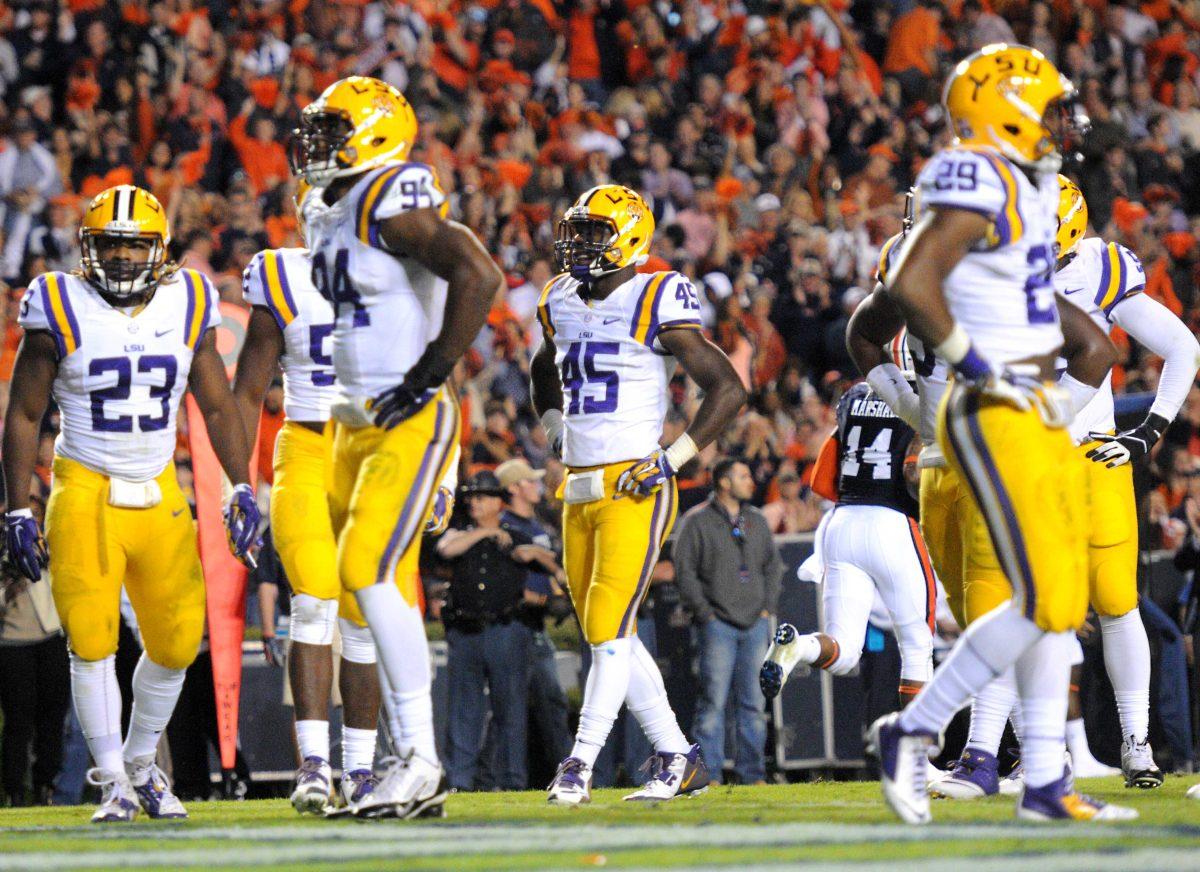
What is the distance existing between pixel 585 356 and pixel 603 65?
31.9 feet

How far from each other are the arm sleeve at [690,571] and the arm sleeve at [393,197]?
5.01 metres

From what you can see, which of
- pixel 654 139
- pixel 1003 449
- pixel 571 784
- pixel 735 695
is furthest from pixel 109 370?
pixel 654 139

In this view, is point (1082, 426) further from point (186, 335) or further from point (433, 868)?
point (433, 868)

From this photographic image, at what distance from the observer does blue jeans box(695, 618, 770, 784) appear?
984cm

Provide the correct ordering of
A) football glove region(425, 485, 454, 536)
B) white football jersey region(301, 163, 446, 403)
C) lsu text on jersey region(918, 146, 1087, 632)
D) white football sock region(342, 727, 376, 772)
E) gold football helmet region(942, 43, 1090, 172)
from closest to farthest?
lsu text on jersey region(918, 146, 1087, 632) → gold football helmet region(942, 43, 1090, 172) → white football jersey region(301, 163, 446, 403) → white football sock region(342, 727, 376, 772) → football glove region(425, 485, 454, 536)

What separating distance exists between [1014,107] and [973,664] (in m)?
1.49

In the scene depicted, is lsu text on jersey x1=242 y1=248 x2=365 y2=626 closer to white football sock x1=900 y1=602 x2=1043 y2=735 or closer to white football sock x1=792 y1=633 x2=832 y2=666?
white football sock x1=792 y1=633 x2=832 y2=666

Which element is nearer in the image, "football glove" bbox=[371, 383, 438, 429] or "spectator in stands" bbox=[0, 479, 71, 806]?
"football glove" bbox=[371, 383, 438, 429]

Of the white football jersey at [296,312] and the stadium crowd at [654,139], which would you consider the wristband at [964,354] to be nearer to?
the white football jersey at [296,312]

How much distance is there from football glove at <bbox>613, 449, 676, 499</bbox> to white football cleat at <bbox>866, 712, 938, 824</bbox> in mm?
1849

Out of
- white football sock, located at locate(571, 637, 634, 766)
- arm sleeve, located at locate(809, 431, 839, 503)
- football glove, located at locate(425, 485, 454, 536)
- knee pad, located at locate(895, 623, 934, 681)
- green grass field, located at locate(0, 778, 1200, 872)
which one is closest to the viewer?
green grass field, located at locate(0, 778, 1200, 872)

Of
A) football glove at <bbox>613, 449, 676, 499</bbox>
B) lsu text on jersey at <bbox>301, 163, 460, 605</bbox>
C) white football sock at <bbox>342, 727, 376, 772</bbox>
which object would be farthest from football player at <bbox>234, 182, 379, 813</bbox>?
football glove at <bbox>613, 449, 676, 499</bbox>

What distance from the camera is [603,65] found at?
1594 centimetres

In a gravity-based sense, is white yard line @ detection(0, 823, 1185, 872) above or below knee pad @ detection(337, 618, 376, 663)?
below
